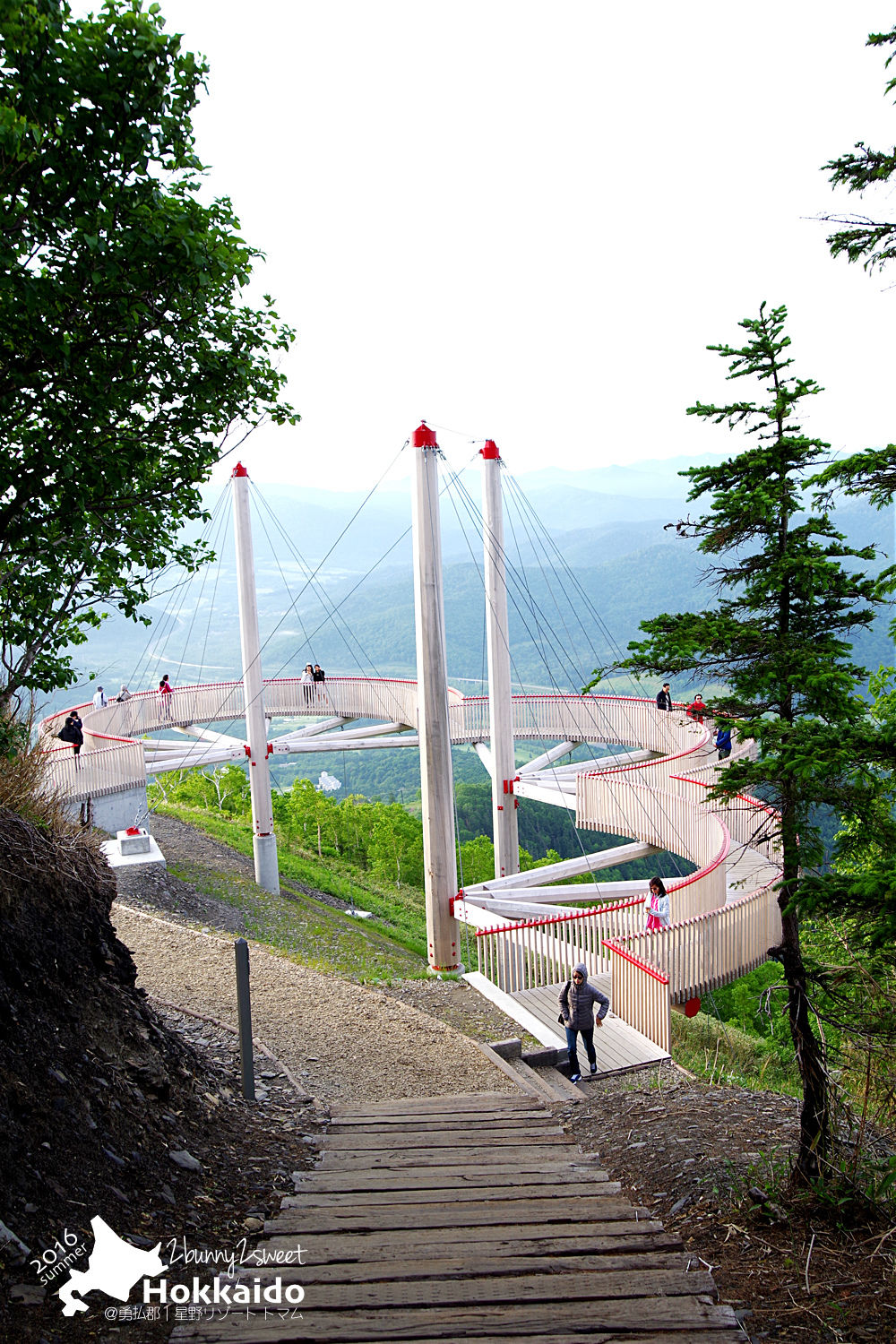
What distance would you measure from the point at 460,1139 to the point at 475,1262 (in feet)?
8.67

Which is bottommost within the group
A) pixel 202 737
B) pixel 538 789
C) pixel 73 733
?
pixel 538 789

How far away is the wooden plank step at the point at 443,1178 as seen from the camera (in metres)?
5.20

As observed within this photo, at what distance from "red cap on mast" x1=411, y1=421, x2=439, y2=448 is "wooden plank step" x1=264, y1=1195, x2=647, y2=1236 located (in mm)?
11739

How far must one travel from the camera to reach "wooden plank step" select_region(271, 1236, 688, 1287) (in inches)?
151

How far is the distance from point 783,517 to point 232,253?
374 centimetres

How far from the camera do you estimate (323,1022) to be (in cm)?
1061

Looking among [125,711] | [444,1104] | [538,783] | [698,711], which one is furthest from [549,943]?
[125,711]

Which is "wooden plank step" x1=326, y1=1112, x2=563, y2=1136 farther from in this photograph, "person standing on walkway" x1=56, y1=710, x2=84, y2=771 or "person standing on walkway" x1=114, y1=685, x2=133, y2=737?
"person standing on walkway" x1=114, y1=685, x2=133, y2=737

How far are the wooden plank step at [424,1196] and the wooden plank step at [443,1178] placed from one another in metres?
0.05

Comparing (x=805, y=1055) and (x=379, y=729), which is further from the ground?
(x=379, y=729)

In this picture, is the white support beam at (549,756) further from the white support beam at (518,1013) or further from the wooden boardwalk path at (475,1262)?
the wooden boardwalk path at (475,1262)

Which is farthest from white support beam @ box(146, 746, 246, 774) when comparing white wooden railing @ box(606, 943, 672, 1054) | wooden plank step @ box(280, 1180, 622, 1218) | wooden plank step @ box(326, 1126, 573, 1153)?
wooden plank step @ box(280, 1180, 622, 1218)

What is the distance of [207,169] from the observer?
557 cm

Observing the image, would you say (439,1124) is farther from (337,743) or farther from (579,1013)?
(337,743)
